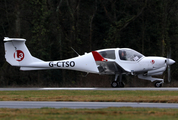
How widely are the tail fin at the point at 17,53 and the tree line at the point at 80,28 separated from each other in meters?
5.42

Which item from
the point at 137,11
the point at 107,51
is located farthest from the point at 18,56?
the point at 137,11

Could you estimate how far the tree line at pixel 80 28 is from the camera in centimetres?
2803

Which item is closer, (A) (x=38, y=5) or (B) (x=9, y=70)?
(B) (x=9, y=70)

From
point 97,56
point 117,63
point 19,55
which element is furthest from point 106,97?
point 19,55

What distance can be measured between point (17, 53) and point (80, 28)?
9883 millimetres

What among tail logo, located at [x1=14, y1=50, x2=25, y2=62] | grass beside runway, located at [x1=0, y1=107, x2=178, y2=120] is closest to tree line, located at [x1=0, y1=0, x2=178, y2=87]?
tail logo, located at [x1=14, y1=50, x2=25, y2=62]

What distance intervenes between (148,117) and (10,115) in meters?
→ 3.65

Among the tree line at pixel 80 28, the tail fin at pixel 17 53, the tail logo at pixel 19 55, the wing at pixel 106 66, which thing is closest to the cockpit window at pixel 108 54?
the wing at pixel 106 66

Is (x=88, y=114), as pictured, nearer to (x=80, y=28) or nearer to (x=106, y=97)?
(x=106, y=97)

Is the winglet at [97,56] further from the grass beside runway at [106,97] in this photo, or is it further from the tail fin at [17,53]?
the tail fin at [17,53]

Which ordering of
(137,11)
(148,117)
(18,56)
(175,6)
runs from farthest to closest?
(137,11) < (175,6) < (18,56) < (148,117)

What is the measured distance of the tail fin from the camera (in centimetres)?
2147

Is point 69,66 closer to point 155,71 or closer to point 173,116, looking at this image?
point 155,71

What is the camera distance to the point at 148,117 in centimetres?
783
